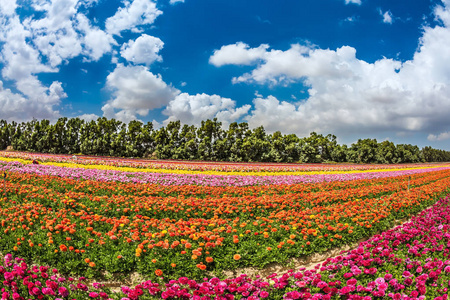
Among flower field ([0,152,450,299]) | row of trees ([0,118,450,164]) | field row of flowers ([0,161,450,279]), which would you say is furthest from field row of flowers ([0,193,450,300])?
row of trees ([0,118,450,164])

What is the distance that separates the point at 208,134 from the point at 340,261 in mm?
46714

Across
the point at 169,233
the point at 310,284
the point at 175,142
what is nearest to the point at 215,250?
the point at 169,233

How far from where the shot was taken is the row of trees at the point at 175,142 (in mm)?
47688

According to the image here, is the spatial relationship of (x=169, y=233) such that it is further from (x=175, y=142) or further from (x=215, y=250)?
(x=175, y=142)

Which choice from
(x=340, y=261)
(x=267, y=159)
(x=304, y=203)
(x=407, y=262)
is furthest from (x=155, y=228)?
(x=267, y=159)

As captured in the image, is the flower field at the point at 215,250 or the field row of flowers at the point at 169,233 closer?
the flower field at the point at 215,250

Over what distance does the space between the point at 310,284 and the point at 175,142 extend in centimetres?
4590

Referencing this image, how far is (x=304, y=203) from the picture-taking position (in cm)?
1007

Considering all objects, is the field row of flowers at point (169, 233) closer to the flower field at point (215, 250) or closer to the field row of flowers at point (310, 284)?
the flower field at point (215, 250)

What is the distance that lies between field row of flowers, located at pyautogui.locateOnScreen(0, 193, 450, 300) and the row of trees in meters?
41.9

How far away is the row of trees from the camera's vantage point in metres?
47.7

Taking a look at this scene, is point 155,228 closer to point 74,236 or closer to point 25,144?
point 74,236

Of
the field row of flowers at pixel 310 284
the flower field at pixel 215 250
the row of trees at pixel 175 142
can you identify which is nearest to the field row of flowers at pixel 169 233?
the flower field at pixel 215 250

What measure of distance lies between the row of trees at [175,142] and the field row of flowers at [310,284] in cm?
4192
